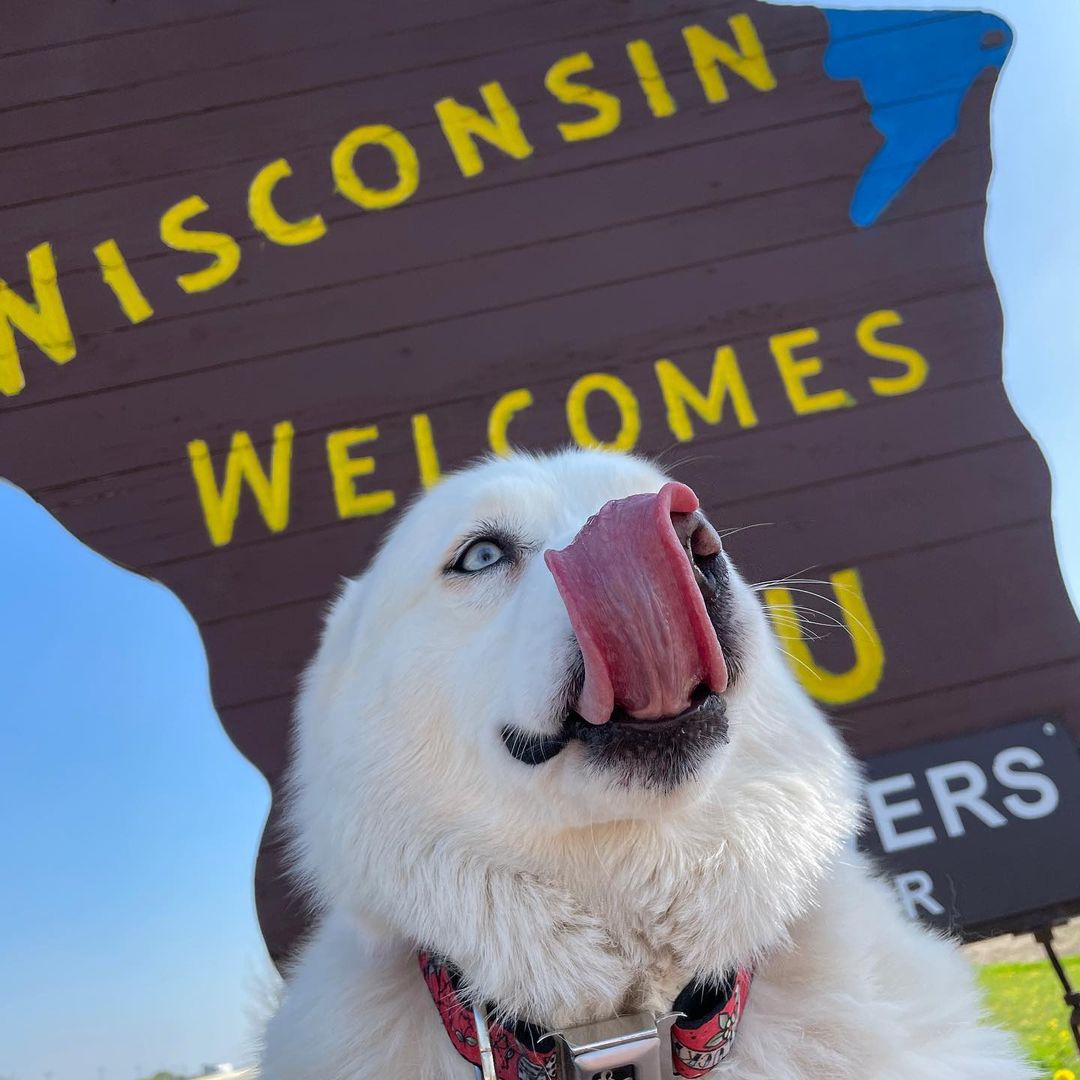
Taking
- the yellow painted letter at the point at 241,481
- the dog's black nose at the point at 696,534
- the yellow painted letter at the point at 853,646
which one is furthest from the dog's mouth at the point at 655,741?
the yellow painted letter at the point at 241,481

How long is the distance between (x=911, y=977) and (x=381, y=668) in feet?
3.43

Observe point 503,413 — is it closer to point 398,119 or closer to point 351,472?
point 351,472

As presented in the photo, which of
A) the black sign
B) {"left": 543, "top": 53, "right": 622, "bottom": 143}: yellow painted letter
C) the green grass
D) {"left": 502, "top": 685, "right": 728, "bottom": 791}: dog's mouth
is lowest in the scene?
the green grass

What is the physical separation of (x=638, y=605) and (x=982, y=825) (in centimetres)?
214

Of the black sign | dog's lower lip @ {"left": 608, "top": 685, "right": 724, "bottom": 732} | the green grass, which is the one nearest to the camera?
dog's lower lip @ {"left": 608, "top": 685, "right": 724, "bottom": 732}

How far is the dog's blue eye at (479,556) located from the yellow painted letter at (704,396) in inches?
63.3

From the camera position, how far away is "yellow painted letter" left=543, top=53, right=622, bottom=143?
331cm

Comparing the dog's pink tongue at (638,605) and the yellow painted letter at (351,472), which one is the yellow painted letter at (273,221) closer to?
the yellow painted letter at (351,472)

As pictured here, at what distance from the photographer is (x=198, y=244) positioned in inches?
127

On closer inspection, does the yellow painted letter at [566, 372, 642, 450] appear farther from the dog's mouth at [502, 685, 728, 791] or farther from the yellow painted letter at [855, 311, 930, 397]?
the dog's mouth at [502, 685, 728, 791]

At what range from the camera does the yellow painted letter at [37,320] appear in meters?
3.10

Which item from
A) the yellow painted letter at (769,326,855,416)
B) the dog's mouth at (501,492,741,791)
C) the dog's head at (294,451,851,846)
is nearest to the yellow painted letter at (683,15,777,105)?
the yellow painted letter at (769,326,855,416)

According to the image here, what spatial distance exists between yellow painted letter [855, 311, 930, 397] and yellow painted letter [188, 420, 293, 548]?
2083mm

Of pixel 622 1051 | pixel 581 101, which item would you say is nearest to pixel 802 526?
pixel 581 101
